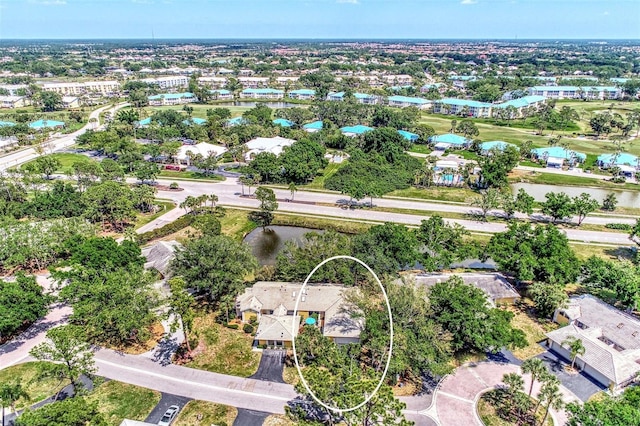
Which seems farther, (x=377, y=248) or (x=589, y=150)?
(x=589, y=150)

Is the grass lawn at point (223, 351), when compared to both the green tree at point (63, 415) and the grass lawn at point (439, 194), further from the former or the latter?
the grass lawn at point (439, 194)

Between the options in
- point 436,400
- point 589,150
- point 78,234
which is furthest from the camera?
point 589,150

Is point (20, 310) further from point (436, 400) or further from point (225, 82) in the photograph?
point (225, 82)

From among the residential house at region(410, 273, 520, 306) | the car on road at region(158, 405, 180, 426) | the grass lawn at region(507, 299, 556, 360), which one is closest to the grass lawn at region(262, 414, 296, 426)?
the car on road at region(158, 405, 180, 426)

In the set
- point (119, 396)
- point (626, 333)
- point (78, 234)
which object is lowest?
point (119, 396)

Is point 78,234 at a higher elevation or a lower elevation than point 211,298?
higher

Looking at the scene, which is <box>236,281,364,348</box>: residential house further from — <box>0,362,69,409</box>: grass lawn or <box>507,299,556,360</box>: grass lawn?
<box>0,362,69,409</box>: grass lawn

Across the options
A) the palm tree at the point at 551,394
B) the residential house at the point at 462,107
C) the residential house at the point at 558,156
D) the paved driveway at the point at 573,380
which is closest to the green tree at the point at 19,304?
the palm tree at the point at 551,394

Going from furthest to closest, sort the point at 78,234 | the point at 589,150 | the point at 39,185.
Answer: the point at 589,150 → the point at 39,185 → the point at 78,234

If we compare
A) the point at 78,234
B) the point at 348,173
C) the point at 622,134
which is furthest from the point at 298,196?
the point at 622,134
